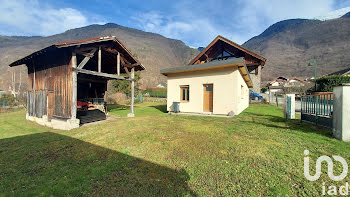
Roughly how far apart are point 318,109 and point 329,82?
19.0 m

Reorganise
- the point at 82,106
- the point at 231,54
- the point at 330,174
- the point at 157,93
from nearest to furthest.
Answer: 1. the point at 330,174
2. the point at 82,106
3. the point at 231,54
4. the point at 157,93

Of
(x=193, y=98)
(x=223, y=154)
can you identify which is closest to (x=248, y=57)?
(x=193, y=98)

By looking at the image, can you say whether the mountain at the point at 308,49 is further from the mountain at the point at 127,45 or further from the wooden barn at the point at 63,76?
the wooden barn at the point at 63,76

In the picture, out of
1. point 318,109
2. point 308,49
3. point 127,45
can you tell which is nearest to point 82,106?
point 318,109

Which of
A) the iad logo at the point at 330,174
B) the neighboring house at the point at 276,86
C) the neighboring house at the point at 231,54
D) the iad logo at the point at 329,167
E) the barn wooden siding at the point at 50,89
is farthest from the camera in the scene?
the neighboring house at the point at 276,86

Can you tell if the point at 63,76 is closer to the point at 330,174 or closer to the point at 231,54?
the point at 330,174

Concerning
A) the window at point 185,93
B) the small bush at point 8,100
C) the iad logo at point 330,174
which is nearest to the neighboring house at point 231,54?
the window at point 185,93

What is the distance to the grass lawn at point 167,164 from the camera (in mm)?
2307

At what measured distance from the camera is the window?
10.5m

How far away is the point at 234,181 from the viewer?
245 centimetres

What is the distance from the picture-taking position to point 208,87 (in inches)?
384

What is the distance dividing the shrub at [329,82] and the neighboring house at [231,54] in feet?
32.1

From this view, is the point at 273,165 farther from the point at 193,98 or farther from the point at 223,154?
the point at 193,98

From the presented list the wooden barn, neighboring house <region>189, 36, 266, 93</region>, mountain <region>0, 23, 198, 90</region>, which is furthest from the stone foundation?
mountain <region>0, 23, 198, 90</region>
